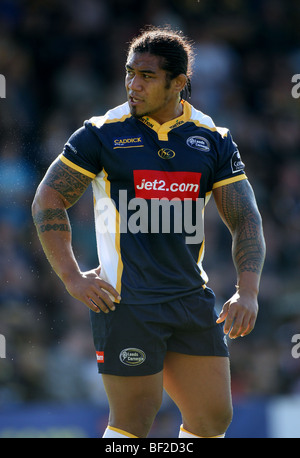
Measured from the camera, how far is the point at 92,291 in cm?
331

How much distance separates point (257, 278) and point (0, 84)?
5.12m

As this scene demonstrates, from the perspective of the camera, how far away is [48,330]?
7.34 metres

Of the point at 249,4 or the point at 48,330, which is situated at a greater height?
the point at 249,4

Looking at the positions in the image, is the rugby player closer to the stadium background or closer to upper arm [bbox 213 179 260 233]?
upper arm [bbox 213 179 260 233]

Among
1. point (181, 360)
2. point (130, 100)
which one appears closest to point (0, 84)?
point (130, 100)

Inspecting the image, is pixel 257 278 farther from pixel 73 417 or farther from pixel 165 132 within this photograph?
pixel 73 417

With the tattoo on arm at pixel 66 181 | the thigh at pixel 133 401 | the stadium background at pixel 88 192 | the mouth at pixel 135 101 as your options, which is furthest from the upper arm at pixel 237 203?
the stadium background at pixel 88 192

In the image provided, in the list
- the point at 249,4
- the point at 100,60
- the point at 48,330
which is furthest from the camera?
the point at 249,4

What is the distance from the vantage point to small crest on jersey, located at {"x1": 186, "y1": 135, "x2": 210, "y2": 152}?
3604 mm

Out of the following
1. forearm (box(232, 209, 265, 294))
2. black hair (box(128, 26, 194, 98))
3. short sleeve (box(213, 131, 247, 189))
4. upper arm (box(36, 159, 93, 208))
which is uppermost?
black hair (box(128, 26, 194, 98))

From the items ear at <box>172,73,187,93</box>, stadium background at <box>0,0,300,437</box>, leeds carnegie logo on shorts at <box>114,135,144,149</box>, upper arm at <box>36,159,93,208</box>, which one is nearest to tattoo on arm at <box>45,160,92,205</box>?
upper arm at <box>36,159,93,208</box>

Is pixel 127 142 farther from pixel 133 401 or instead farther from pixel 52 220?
pixel 133 401

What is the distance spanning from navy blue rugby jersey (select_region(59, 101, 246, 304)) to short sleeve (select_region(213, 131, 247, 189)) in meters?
0.06

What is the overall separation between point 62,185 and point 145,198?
0.40 m
